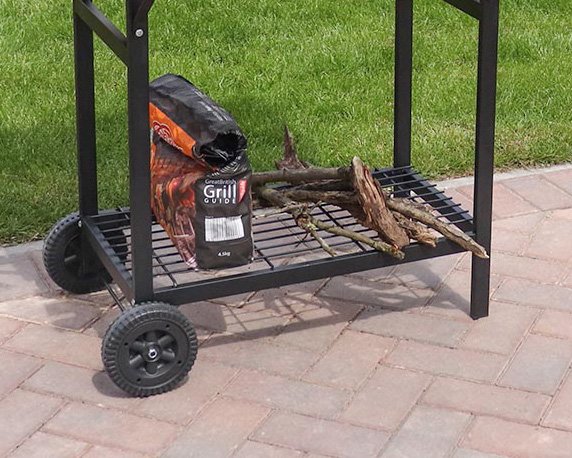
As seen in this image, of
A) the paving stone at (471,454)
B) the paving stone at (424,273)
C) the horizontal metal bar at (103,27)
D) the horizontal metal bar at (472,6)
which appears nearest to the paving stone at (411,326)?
the paving stone at (424,273)

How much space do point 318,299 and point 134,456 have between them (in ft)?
3.22

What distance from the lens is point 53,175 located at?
4875 mm

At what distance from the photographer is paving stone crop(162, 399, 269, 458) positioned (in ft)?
11.0

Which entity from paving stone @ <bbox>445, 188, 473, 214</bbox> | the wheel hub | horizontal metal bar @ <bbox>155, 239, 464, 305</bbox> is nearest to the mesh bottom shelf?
horizontal metal bar @ <bbox>155, 239, 464, 305</bbox>

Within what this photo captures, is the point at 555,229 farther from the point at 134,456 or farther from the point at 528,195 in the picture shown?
the point at 134,456

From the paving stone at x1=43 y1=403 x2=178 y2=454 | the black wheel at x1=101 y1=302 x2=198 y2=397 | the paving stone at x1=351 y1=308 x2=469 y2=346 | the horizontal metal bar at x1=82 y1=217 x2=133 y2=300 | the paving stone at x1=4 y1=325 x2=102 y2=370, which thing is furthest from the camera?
the paving stone at x1=351 y1=308 x2=469 y2=346

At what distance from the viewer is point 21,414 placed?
11.5 ft

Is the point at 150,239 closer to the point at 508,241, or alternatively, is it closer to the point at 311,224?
the point at 311,224

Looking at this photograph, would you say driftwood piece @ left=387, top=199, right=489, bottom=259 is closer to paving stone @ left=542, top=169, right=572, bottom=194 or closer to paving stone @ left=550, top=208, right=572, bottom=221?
paving stone @ left=550, top=208, right=572, bottom=221

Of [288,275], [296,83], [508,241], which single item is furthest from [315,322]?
[296,83]

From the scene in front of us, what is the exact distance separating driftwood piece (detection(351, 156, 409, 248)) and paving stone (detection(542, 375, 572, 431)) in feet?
1.93

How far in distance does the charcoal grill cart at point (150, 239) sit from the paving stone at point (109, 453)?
0.78 ft

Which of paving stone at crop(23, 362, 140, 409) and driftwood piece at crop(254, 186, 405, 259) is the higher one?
driftwood piece at crop(254, 186, 405, 259)

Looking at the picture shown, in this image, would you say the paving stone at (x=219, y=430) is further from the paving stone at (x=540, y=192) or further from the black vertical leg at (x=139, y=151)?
the paving stone at (x=540, y=192)
